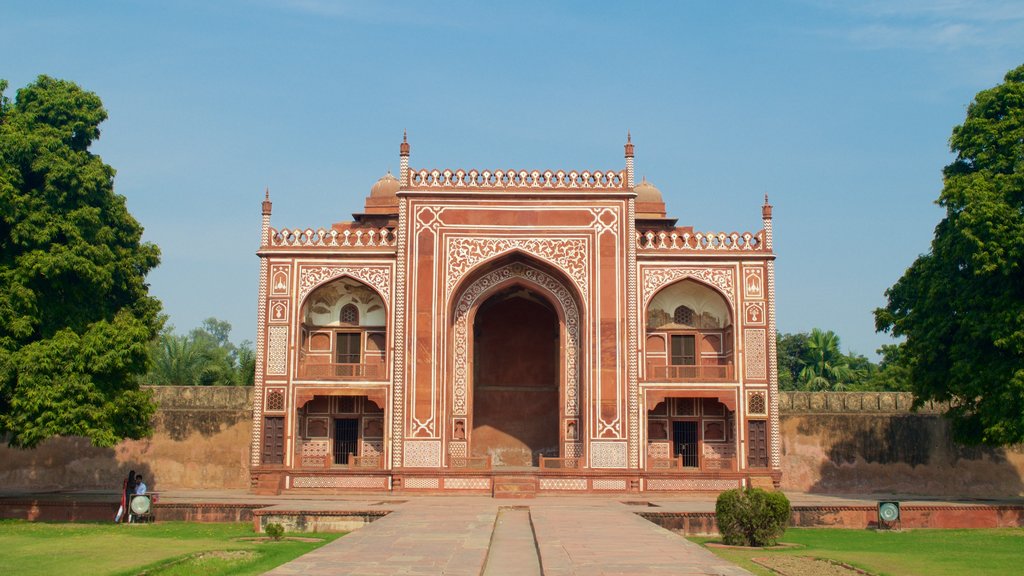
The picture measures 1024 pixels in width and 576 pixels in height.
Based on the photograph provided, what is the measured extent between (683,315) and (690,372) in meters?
1.65

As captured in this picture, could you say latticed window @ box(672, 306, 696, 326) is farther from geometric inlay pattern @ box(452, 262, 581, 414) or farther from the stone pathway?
the stone pathway

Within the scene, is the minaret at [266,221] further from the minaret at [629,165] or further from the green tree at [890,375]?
the green tree at [890,375]

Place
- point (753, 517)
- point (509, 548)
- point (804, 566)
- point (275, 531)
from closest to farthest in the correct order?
point (804, 566) < point (509, 548) < point (753, 517) < point (275, 531)

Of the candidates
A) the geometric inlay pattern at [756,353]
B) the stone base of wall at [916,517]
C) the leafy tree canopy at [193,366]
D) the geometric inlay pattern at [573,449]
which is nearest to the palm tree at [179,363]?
the leafy tree canopy at [193,366]

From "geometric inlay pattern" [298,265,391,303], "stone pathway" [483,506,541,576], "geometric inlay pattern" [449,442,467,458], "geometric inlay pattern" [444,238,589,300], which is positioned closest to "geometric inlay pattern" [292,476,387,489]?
"geometric inlay pattern" [449,442,467,458]

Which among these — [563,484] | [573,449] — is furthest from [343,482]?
[573,449]

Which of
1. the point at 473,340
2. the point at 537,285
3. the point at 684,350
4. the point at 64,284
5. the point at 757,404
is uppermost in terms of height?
the point at 537,285

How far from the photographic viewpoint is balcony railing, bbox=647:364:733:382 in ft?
→ 74.2

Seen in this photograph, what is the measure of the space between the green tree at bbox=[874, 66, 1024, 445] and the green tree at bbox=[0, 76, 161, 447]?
14.8 m

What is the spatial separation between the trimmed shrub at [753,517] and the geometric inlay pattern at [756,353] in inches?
366

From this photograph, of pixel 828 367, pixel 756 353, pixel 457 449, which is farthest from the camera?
pixel 828 367

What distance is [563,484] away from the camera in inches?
838

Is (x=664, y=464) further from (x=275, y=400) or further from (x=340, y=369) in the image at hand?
(x=275, y=400)

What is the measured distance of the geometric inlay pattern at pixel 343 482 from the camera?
21.6 m
